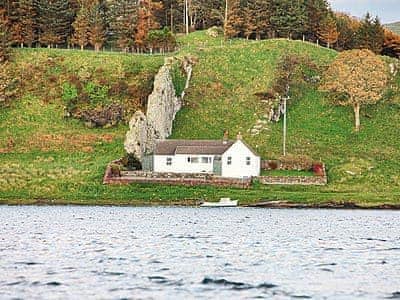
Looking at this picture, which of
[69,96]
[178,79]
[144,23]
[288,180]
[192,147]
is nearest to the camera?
[288,180]

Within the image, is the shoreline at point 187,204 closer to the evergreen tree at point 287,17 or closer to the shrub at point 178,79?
→ the shrub at point 178,79

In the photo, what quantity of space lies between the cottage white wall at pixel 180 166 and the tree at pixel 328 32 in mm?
75656

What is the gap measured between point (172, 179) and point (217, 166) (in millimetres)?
9289

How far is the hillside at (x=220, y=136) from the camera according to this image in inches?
3812

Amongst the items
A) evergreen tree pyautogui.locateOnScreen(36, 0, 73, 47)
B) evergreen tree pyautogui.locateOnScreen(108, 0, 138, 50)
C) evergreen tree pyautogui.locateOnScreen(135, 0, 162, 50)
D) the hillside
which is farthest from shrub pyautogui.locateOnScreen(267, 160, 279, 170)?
evergreen tree pyautogui.locateOnScreen(36, 0, 73, 47)

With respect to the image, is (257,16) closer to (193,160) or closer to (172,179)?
(193,160)

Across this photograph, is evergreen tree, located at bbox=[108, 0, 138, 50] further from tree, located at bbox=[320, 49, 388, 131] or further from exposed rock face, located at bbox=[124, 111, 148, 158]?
exposed rock face, located at bbox=[124, 111, 148, 158]

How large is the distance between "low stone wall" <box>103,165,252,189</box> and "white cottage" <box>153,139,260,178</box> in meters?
5.42

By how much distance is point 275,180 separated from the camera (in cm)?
10138

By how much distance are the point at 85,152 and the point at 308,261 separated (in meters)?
72.4

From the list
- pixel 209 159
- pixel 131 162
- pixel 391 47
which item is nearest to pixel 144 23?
pixel 391 47

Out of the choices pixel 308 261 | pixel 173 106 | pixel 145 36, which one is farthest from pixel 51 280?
pixel 145 36

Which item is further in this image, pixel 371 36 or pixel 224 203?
pixel 371 36

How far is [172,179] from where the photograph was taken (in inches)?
3915
